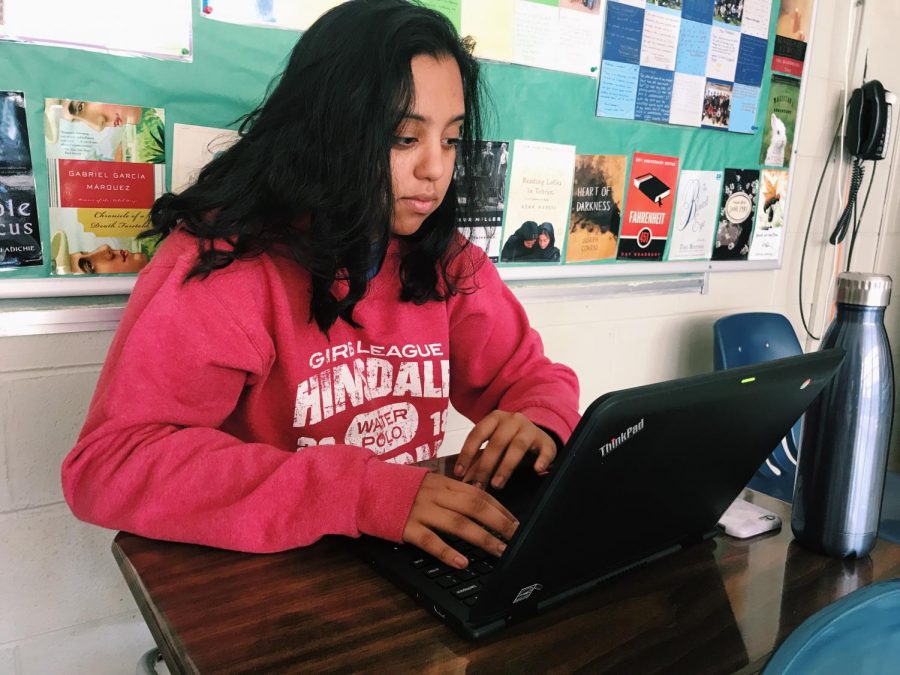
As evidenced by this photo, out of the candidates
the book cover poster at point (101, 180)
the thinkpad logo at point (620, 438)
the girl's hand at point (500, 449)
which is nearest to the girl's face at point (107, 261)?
the book cover poster at point (101, 180)

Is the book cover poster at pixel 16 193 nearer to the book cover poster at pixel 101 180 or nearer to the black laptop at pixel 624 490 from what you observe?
the book cover poster at pixel 101 180

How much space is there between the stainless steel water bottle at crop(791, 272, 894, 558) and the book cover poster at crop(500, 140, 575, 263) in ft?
2.86

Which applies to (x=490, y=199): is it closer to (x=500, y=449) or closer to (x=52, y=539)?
(x=500, y=449)

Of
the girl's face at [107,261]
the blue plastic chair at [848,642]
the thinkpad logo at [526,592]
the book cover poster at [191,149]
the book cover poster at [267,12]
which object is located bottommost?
the thinkpad logo at [526,592]

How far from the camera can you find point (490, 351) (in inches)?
47.6

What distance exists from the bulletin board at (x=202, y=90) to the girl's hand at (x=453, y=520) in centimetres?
69

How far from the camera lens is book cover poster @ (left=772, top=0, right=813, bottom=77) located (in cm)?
201

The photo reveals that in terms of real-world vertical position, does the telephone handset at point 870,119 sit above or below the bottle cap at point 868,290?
above

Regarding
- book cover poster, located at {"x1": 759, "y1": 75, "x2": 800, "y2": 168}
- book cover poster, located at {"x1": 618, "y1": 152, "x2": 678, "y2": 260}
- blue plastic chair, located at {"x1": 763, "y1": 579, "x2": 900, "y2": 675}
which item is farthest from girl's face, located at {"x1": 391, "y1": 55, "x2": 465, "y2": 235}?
book cover poster, located at {"x1": 759, "y1": 75, "x2": 800, "y2": 168}

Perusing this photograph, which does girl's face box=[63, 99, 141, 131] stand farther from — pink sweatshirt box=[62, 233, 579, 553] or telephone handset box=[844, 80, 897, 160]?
telephone handset box=[844, 80, 897, 160]

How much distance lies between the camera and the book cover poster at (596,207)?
169cm

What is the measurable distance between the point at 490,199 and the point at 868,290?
2.91ft

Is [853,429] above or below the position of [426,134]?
below

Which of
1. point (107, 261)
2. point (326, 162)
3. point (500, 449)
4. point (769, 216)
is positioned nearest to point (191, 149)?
point (107, 261)
